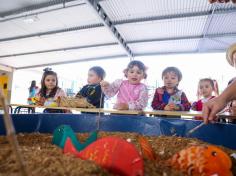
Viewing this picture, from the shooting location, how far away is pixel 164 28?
16.1 ft

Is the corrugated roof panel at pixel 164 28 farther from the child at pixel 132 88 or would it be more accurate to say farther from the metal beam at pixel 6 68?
the metal beam at pixel 6 68

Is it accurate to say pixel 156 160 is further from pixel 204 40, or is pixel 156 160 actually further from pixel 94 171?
pixel 204 40

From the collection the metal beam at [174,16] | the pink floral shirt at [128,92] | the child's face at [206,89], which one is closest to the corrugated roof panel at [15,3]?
the metal beam at [174,16]

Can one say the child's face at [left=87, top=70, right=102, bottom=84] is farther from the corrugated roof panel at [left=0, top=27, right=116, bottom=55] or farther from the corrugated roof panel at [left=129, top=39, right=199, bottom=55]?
the corrugated roof panel at [left=129, top=39, right=199, bottom=55]

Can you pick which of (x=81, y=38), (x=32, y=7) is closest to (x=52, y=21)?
(x=32, y=7)

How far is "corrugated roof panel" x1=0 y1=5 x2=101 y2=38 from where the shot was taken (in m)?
4.41

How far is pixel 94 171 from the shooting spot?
0.54 m

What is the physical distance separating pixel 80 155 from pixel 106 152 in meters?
0.10

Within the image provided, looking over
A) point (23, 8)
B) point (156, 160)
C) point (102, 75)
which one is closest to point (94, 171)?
point (156, 160)

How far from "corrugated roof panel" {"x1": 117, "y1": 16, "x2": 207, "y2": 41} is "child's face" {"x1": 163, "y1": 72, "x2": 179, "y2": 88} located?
2.21 meters

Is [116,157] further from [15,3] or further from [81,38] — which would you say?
[81,38]

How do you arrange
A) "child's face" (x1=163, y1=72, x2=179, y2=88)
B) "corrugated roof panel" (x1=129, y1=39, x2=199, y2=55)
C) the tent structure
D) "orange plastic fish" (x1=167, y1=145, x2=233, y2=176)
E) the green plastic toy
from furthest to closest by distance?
"corrugated roof panel" (x1=129, y1=39, x2=199, y2=55), the tent structure, "child's face" (x1=163, y1=72, x2=179, y2=88), the green plastic toy, "orange plastic fish" (x1=167, y1=145, x2=233, y2=176)

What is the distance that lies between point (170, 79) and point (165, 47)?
3.72 metres

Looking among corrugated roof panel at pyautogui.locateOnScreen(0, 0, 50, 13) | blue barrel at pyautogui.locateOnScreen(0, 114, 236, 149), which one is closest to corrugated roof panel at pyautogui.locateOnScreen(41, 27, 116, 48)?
corrugated roof panel at pyautogui.locateOnScreen(0, 0, 50, 13)
